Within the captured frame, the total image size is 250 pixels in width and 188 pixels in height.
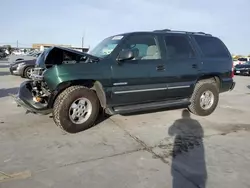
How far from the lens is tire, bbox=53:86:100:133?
474cm

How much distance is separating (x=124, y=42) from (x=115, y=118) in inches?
66.4

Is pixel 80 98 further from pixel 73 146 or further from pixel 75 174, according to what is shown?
pixel 75 174

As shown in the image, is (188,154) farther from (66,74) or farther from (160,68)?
(66,74)

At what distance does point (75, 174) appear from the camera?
3.37 metres

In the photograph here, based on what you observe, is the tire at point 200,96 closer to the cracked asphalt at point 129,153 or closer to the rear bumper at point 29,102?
the cracked asphalt at point 129,153

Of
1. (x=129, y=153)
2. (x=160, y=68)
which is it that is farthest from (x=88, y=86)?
(x=129, y=153)

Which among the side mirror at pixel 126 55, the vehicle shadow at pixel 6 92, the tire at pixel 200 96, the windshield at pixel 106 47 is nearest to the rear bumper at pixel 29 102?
the windshield at pixel 106 47

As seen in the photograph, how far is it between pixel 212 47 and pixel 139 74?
248 centimetres

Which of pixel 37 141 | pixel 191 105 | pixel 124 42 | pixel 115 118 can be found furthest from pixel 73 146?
pixel 191 105

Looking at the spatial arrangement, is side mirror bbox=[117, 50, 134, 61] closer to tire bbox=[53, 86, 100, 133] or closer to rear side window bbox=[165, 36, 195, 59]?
tire bbox=[53, 86, 100, 133]

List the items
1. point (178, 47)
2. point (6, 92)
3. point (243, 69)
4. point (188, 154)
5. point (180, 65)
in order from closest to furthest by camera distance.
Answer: point (188, 154), point (180, 65), point (178, 47), point (6, 92), point (243, 69)

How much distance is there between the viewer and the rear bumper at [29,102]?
4859 millimetres

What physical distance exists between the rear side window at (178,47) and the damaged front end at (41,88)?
6.12 ft

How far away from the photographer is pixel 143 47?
5645mm
